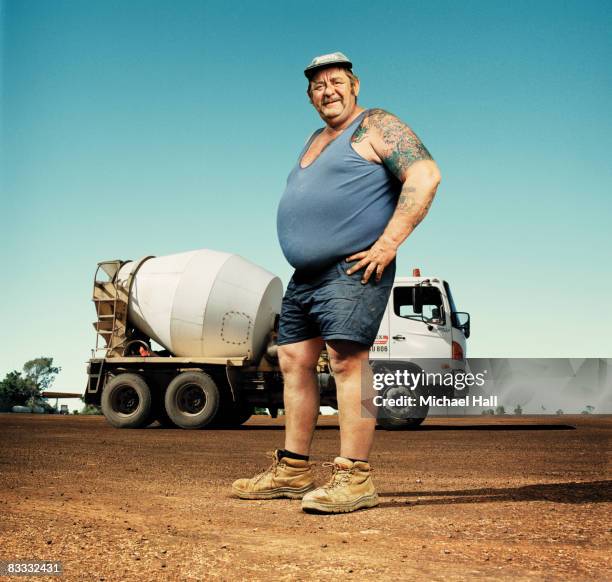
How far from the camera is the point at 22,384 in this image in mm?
56469

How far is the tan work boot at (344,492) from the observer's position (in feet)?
12.0

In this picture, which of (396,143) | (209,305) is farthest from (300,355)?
(209,305)

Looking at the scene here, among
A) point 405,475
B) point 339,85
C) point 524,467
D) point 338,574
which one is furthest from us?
point 524,467

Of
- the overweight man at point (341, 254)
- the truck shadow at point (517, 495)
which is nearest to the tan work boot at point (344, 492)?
the overweight man at point (341, 254)

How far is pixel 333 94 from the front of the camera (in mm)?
4117

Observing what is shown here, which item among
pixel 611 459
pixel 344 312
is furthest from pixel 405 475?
pixel 611 459

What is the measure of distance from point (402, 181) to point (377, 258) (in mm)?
439

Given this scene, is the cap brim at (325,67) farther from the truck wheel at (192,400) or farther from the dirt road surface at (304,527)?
the truck wheel at (192,400)

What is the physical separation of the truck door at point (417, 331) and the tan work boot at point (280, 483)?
10.4 m

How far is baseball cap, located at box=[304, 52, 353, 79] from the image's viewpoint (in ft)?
13.4

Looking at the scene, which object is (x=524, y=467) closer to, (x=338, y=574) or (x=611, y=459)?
(x=611, y=459)

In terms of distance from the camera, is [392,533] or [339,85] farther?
[339,85]

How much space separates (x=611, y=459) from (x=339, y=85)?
524 cm

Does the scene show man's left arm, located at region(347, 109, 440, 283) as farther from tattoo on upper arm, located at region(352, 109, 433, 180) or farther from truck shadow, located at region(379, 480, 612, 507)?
truck shadow, located at region(379, 480, 612, 507)
